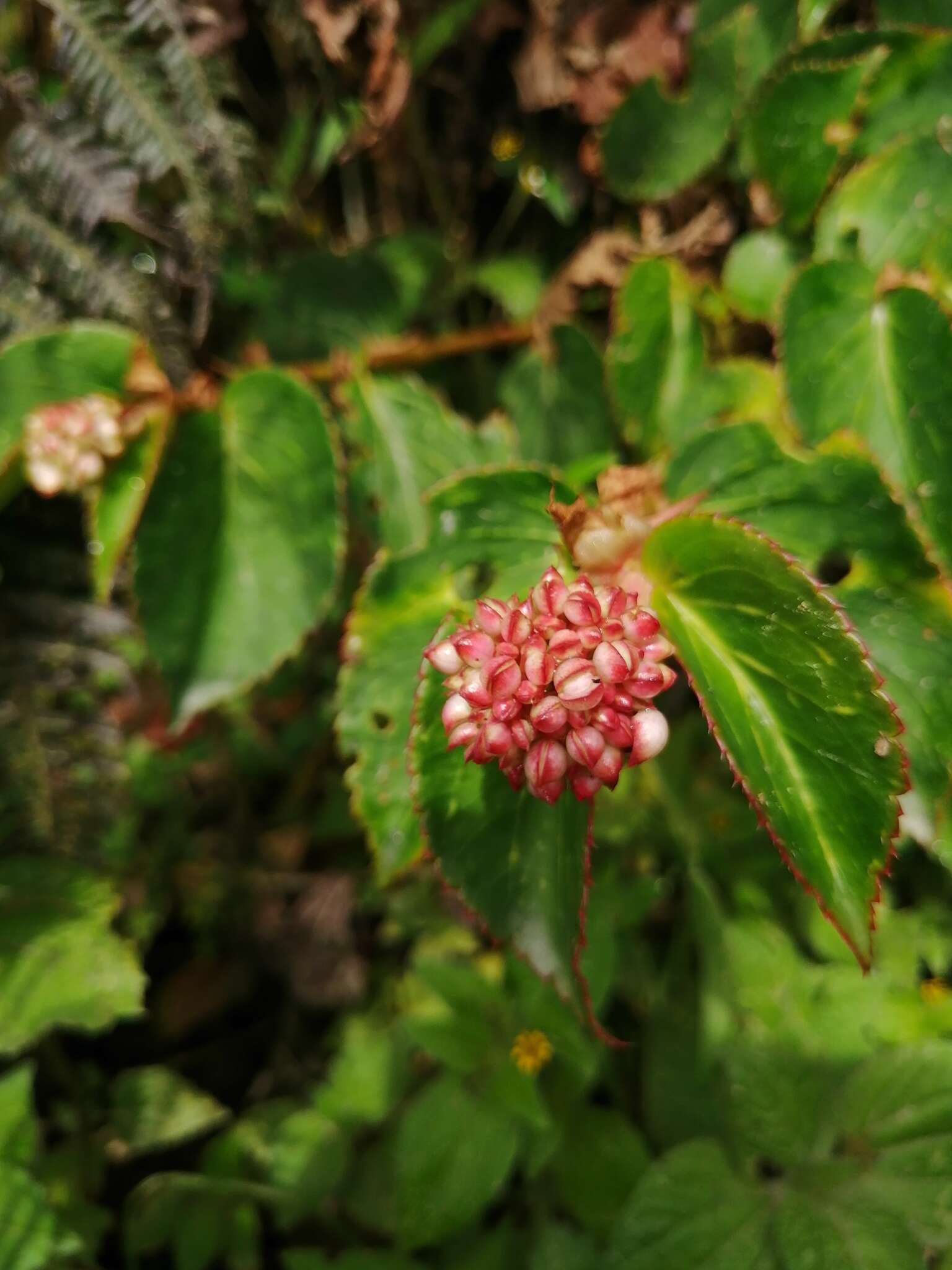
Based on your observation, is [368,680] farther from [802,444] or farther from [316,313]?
[316,313]

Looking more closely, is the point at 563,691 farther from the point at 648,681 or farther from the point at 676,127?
the point at 676,127

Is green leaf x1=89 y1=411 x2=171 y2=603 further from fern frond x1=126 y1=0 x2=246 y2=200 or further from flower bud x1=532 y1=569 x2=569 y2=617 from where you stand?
flower bud x1=532 y1=569 x2=569 y2=617

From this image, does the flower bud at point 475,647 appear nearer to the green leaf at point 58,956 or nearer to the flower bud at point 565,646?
the flower bud at point 565,646

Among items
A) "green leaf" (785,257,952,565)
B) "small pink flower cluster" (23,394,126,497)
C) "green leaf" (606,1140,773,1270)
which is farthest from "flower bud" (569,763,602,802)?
"small pink flower cluster" (23,394,126,497)

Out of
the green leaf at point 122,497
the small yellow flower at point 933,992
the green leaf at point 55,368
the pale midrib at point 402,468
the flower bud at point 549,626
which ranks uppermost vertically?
the green leaf at point 55,368

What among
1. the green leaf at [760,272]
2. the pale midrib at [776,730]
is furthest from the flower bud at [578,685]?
the green leaf at [760,272]

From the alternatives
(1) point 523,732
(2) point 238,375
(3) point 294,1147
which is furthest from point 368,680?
(3) point 294,1147
